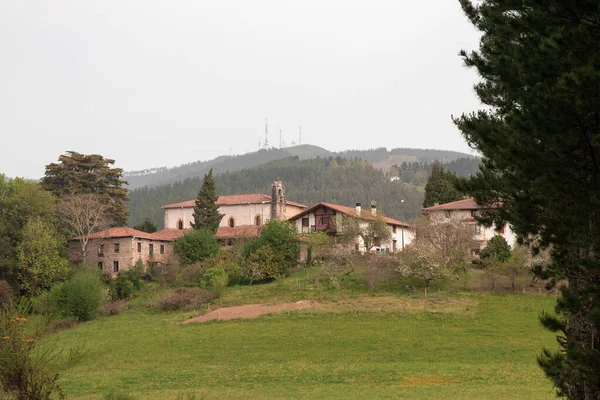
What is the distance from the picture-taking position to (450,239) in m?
56.5

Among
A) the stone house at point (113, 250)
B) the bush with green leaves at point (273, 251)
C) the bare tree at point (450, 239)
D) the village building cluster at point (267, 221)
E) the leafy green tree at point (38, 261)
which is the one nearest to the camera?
the bare tree at point (450, 239)

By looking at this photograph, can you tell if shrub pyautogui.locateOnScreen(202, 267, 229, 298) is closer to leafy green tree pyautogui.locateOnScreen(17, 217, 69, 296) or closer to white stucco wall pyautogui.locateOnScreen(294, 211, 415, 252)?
white stucco wall pyautogui.locateOnScreen(294, 211, 415, 252)

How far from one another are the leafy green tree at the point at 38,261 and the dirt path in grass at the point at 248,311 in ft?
65.8

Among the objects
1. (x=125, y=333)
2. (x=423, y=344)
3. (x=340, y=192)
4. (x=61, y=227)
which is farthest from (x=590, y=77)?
(x=340, y=192)

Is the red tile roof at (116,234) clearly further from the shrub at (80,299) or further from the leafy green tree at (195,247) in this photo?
the shrub at (80,299)

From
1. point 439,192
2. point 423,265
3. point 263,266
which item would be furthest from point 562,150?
point 439,192

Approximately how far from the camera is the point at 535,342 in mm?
34562

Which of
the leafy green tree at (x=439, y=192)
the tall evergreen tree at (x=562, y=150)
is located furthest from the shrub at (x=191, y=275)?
the tall evergreen tree at (x=562, y=150)

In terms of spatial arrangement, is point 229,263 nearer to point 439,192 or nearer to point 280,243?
point 280,243

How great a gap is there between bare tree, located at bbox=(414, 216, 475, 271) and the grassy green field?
6.28 meters

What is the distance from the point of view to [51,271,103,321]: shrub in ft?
163


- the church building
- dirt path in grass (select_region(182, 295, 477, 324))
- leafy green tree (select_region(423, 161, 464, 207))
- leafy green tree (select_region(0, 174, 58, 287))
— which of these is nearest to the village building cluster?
leafy green tree (select_region(423, 161, 464, 207))

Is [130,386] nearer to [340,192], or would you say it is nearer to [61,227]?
[61,227]

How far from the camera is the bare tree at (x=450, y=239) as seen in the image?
53.0m
